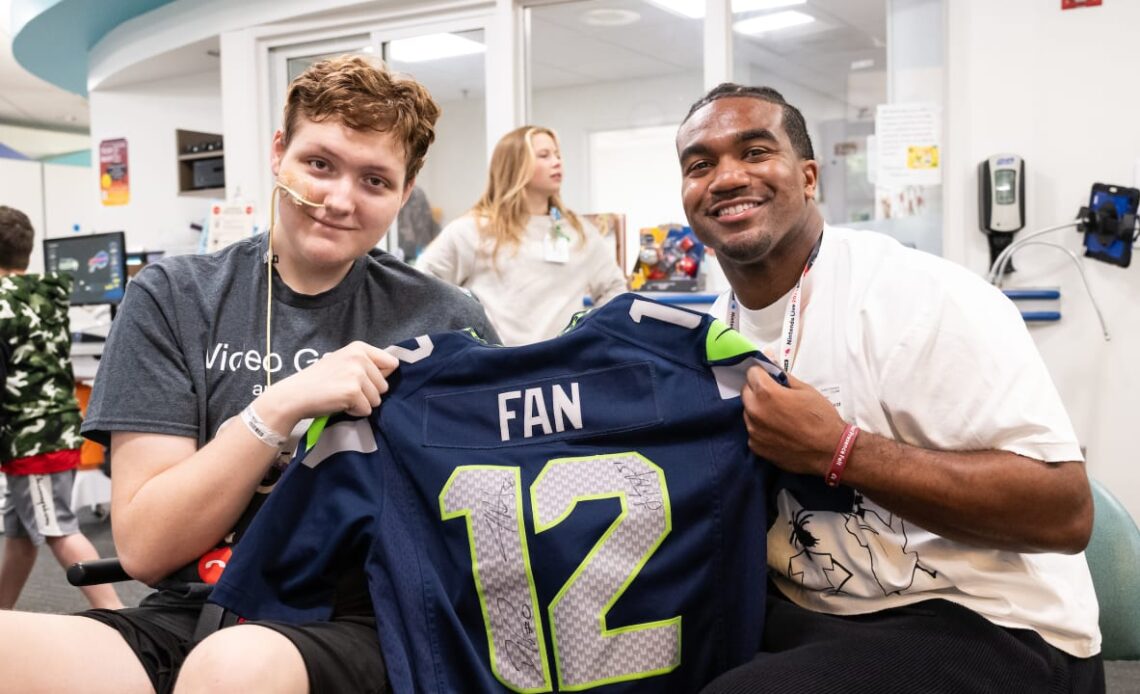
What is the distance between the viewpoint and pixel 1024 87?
3.51 meters

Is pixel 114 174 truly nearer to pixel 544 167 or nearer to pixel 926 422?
pixel 544 167

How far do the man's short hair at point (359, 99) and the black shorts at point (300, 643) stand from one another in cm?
66

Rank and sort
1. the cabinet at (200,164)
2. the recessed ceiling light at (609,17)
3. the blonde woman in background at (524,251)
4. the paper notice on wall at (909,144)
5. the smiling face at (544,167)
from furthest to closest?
the cabinet at (200,164) → the recessed ceiling light at (609,17) → the paper notice on wall at (909,144) → the smiling face at (544,167) → the blonde woman in background at (524,251)

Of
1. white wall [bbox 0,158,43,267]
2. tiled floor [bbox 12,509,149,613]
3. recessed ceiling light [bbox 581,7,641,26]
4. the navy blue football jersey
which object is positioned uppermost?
recessed ceiling light [bbox 581,7,641,26]

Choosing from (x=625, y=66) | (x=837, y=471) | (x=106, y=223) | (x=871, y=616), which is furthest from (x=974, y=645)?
(x=106, y=223)

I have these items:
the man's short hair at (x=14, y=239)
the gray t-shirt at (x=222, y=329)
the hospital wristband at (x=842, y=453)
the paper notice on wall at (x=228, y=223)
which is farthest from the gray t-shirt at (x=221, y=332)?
the paper notice on wall at (x=228, y=223)

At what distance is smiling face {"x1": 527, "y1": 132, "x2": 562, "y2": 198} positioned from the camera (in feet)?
10.4

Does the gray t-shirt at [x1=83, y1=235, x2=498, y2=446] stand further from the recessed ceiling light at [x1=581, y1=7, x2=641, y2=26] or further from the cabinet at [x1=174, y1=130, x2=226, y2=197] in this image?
the cabinet at [x1=174, y1=130, x2=226, y2=197]

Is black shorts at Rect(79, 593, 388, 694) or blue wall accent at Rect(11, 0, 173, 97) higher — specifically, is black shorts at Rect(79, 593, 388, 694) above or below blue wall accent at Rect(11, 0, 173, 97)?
below

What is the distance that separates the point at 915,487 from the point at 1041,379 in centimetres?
23

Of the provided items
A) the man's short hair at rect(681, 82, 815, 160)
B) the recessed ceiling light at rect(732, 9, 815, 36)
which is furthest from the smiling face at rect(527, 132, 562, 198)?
the recessed ceiling light at rect(732, 9, 815, 36)

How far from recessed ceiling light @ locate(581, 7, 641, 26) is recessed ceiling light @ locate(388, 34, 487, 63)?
0.82 meters

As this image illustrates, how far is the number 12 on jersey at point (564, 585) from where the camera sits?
1.10 meters

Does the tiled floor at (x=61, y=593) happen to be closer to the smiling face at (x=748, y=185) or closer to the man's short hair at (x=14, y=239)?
the man's short hair at (x=14, y=239)
